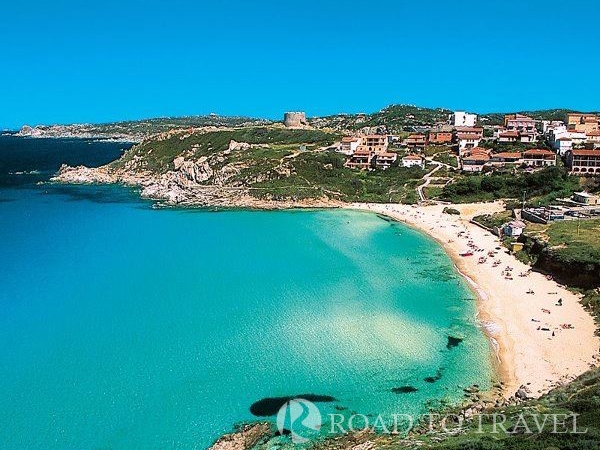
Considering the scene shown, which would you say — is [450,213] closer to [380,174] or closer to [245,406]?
[380,174]

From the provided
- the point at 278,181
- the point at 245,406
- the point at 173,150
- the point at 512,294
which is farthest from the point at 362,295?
the point at 173,150

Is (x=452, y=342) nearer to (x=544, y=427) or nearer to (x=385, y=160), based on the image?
(x=544, y=427)

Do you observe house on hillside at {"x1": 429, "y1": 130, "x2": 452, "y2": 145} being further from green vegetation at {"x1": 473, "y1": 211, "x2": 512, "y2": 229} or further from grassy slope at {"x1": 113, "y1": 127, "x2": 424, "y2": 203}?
green vegetation at {"x1": 473, "y1": 211, "x2": 512, "y2": 229}

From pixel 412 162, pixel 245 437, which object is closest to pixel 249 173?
pixel 412 162

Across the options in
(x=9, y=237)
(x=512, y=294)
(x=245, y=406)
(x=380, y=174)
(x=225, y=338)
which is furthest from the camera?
(x=380, y=174)

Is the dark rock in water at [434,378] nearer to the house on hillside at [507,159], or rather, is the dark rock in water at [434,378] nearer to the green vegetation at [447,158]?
the house on hillside at [507,159]

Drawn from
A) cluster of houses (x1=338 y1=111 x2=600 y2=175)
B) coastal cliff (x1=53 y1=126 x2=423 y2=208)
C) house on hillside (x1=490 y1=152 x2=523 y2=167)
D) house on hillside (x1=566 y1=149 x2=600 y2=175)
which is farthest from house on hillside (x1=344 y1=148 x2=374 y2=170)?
house on hillside (x1=566 y1=149 x2=600 y2=175)
